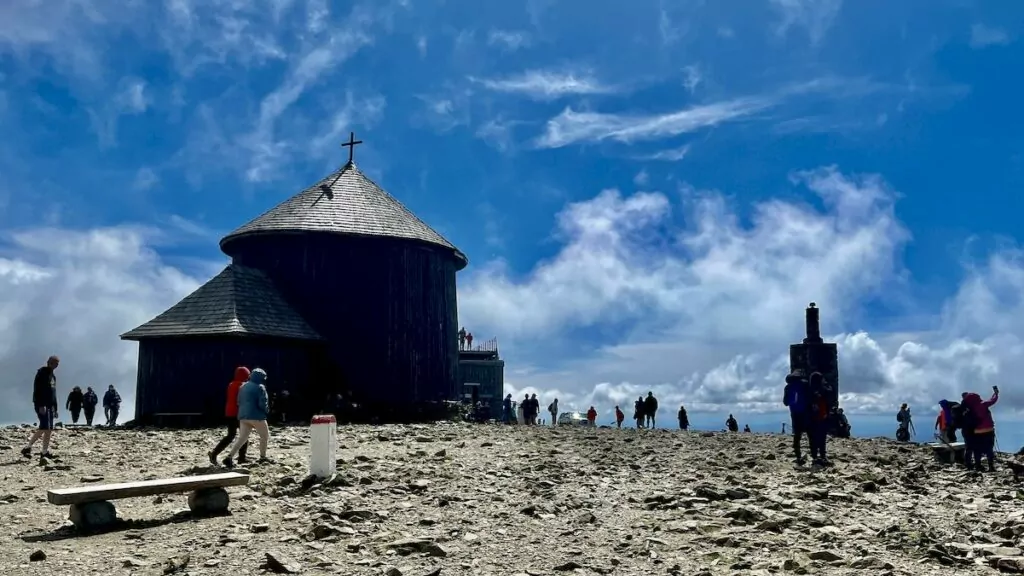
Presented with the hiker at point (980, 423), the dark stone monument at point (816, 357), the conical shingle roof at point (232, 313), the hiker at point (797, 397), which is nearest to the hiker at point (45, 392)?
the conical shingle roof at point (232, 313)

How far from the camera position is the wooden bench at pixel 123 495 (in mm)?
10375

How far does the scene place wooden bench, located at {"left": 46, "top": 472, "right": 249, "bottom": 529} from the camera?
34.0ft

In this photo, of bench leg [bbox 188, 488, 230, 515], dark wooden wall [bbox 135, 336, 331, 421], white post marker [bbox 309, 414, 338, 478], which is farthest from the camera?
dark wooden wall [bbox 135, 336, 331, 421]

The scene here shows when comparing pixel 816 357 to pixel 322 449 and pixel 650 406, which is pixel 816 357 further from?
pixel 322 449

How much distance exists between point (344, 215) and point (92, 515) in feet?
75.1

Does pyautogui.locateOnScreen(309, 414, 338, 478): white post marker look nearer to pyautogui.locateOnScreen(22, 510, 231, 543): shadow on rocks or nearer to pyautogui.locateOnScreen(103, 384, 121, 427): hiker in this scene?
pyautogui.locateOnScreen(22, 510, 231, 543): shadow on rocks

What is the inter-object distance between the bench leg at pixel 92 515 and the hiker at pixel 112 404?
22.8m

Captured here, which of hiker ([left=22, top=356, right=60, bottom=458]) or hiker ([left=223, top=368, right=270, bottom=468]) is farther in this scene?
hiker ([left=22, top=356, right=60, bottom=458])

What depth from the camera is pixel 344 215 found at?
3275cm

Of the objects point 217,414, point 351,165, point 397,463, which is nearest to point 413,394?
point 217,414

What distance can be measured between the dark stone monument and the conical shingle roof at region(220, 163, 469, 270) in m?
14.3

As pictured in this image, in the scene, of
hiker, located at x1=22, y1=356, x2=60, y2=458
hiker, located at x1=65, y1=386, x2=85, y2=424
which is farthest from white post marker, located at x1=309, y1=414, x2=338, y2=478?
hiker, located at x1=65, y1=386, x2=85, y2=424

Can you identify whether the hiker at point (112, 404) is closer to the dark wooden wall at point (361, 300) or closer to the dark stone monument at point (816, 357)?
the dark wooden wall at point (361, 300)

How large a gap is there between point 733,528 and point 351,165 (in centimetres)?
2990
